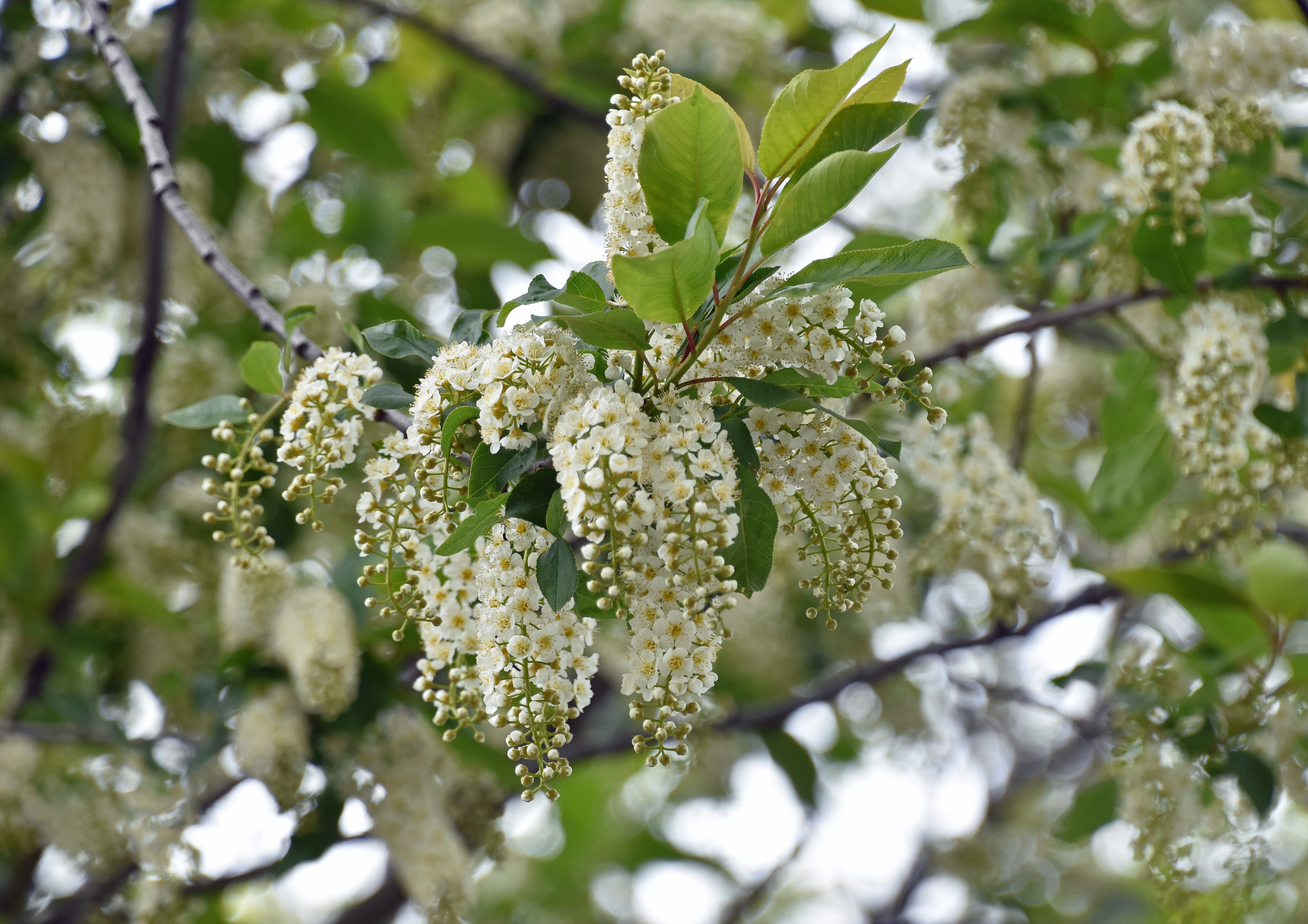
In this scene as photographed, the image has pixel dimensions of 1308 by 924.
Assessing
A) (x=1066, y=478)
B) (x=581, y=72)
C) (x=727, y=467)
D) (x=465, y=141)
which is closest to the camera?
(x=727, y=467)

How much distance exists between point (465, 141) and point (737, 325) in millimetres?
3183

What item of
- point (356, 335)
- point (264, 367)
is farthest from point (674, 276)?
point (264, 367)

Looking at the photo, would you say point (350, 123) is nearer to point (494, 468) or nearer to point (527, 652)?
point (494, 468)

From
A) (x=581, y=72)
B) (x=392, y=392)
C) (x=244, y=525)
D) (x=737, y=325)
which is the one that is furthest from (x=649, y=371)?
(x=581, y=72)

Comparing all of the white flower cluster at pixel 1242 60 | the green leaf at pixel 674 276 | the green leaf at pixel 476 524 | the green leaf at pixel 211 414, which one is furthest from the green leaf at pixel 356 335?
the white flower cluster at pixel 1242 60

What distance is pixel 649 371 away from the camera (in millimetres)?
1139

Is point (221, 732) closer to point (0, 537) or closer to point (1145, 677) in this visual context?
point (0, 537)

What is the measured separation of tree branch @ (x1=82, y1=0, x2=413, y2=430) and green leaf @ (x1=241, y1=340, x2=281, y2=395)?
0.03m

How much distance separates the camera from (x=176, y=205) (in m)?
1.52

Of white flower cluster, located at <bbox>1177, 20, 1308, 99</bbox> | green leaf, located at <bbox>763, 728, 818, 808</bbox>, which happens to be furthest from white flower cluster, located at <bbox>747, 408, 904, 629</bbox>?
green leaf, located at <bbox>763, 728, 818, 808</bbox>

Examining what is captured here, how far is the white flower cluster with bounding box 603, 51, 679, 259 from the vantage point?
1.09 meters

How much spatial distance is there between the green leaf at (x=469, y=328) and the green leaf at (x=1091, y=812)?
211 centimetres

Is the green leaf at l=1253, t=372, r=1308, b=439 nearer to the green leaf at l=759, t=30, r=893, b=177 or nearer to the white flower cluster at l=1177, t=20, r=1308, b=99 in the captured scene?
the white flower cluster at l=1177, t=20, r=1308, b=99

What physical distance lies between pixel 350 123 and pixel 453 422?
2390 mm
